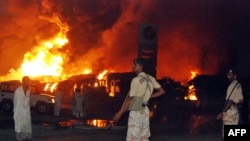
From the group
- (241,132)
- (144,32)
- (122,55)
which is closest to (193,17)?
(122,55)

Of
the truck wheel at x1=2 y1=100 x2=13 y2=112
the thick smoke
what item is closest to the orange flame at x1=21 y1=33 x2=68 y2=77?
the thick smoke

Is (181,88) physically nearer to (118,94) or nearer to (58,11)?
(118,94)

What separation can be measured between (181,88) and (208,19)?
17.3 m

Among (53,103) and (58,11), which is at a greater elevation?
(58,11)

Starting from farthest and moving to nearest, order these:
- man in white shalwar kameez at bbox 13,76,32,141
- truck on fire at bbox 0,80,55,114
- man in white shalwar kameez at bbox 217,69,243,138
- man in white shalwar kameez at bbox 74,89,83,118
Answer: truck on fire at bbox 0,80,55,114 → man in white shalwar kameez at bbox 74,89,83,118 → man in white shalwar kameez at bbox 13,76,32,141 → man in white shalwar kameez at bbox 217,69,243,138

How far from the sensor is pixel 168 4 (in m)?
51.9

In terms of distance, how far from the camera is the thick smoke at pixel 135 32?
50.9 metres

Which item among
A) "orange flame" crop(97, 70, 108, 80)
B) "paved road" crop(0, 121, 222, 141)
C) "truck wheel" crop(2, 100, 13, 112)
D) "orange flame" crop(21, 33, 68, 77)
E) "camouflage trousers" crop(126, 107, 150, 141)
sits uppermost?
"orange flame" crop(21, 33, 68, 77)

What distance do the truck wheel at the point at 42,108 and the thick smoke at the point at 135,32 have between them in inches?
948

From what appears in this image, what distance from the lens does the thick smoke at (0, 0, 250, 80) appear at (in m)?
50.9

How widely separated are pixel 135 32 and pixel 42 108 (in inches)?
1062

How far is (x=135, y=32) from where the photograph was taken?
52469 millimetres

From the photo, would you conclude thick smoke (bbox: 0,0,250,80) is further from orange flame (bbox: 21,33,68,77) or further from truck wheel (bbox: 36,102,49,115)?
truck wheel (bbox: 36,102,49,115)

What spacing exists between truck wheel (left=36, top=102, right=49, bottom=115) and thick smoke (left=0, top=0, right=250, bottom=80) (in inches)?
948
